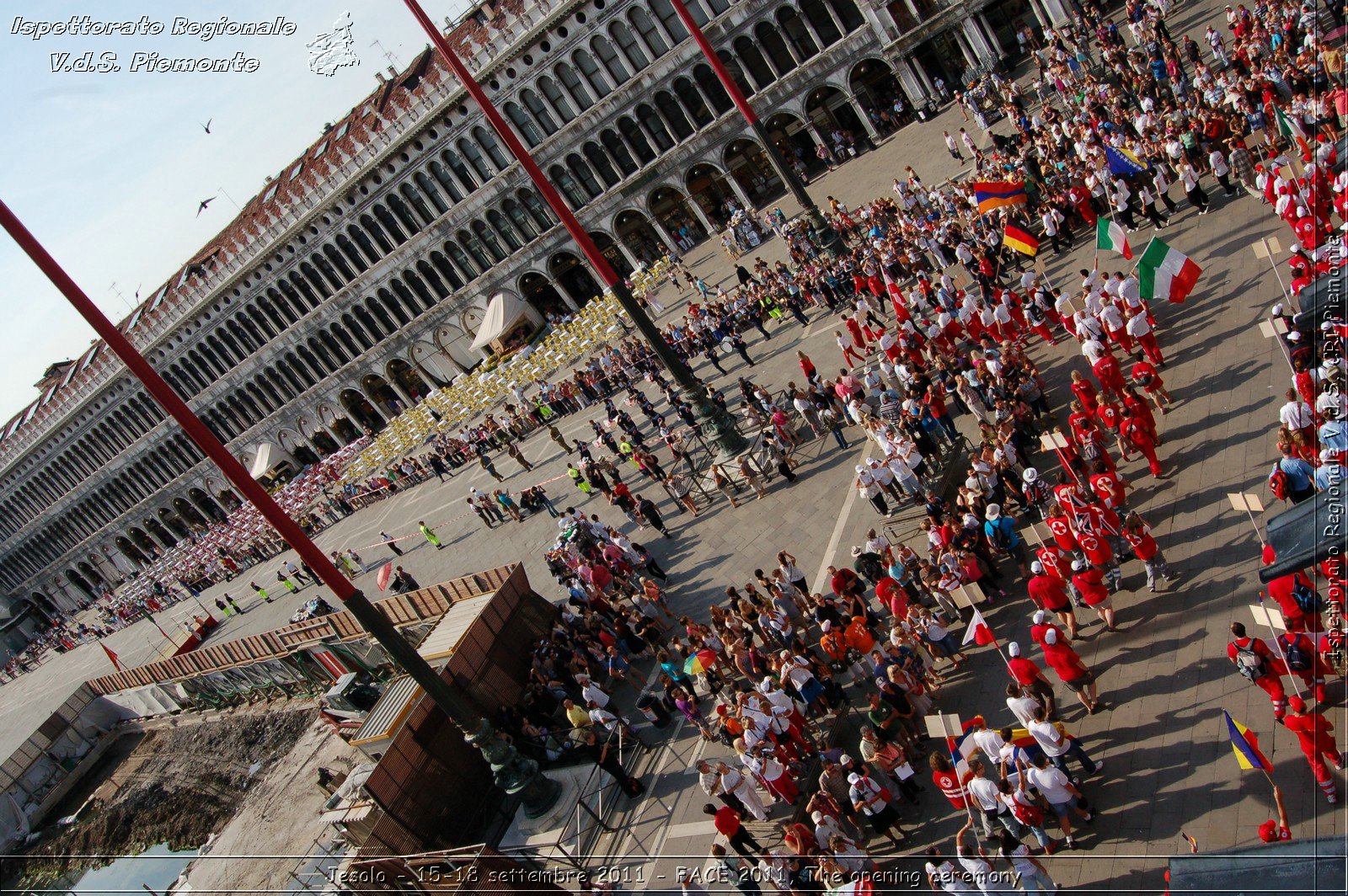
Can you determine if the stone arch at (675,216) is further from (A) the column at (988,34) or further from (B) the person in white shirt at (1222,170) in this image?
(B) the person in white shirt at (1222,170)

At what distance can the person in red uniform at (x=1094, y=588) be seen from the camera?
36.2 ft

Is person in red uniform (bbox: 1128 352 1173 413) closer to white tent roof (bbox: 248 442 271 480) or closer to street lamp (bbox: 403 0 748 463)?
street lamp (bbox: 403 0 748 463)

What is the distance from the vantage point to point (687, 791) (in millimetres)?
13781

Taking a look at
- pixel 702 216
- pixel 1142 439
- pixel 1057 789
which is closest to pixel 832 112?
pixel 702 216

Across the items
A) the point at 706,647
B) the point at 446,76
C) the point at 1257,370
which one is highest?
the point at 446,76

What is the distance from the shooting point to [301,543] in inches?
474

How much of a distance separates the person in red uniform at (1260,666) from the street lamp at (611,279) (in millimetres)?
12577

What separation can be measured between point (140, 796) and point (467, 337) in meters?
38.2

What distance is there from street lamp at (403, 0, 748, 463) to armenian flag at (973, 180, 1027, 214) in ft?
26.5

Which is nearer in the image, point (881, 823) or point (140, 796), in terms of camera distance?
point (881, 823)

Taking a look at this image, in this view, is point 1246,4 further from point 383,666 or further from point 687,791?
point 383,666

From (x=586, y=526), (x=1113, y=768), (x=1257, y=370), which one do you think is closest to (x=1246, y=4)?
(x=1257, y=370)

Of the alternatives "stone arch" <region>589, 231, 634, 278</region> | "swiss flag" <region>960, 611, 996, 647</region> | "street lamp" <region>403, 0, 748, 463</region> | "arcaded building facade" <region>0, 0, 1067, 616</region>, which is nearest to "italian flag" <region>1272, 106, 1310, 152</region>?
"swiss flag" <region>960, 611, 996, 647</region>

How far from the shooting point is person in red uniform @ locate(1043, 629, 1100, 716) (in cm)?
1026
